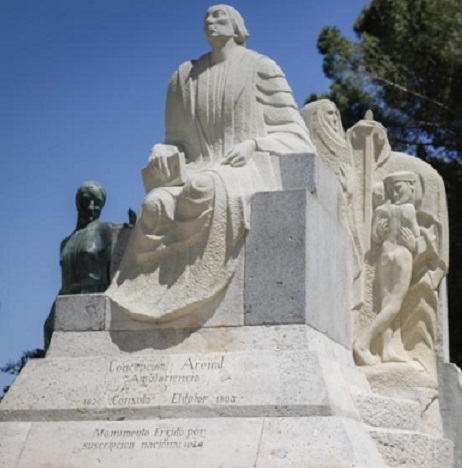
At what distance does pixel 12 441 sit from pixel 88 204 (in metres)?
2.96

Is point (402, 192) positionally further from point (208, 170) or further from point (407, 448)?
point (407, 448)

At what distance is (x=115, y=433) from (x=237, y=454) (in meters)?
0.92

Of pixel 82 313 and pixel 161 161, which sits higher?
pixel 161 161

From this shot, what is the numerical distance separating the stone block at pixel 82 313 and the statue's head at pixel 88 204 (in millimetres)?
1728

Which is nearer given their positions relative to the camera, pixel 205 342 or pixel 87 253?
pixel 205 342

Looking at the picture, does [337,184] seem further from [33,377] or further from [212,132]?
[33,377]

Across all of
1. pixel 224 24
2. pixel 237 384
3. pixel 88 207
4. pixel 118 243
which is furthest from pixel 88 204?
pixel 237 384

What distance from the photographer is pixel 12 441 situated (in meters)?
A: 7.60

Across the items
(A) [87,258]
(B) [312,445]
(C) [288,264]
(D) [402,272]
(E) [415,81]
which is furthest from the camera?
(E) [415,81]

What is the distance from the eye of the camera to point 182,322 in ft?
26.0

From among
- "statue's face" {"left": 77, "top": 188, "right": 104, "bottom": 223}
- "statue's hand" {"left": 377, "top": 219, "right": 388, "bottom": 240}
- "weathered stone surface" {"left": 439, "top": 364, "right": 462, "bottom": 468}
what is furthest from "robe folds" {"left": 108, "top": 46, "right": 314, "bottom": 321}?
"weathered stone surface" {"left": 439, "top": 364, "right": 462, "bottom": 468}

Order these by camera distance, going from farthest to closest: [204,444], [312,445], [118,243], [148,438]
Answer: [118,243], [148,438], [204,444], [312,445]

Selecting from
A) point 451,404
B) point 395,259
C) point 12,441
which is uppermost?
point 395,259

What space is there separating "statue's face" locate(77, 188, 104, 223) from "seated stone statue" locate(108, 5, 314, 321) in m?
1.37
